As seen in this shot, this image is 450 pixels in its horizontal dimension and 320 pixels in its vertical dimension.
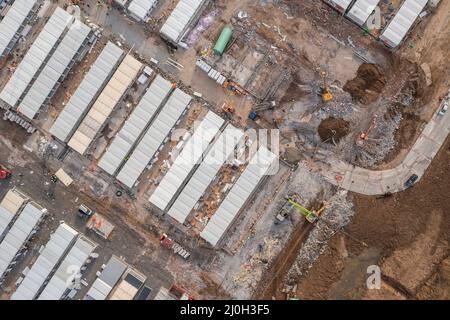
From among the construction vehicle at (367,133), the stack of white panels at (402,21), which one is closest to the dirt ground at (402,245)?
the construction vehicle at (367,133)

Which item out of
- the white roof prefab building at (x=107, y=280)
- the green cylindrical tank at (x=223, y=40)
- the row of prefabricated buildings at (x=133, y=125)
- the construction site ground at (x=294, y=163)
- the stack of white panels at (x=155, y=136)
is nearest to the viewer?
the row of prefabricated buildings at (x=133, y=125)

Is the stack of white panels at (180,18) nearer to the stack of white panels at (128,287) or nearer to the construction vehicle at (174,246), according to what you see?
the construction vehicle at (174,246)

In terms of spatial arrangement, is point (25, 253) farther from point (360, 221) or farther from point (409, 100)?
point (409, 100)

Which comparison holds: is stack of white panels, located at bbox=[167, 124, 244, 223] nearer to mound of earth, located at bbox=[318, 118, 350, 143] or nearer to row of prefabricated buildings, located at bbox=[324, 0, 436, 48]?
mound of earth, located at bbox=[318, 118, 350, 143]

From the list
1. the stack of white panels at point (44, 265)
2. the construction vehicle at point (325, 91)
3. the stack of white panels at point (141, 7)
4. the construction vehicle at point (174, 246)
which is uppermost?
the construction vehicle at point (325, 91)

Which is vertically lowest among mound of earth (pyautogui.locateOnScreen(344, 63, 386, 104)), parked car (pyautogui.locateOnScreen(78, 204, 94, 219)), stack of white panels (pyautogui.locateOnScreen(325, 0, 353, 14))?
parked car (pyautogui.locateOnScreen(78, 204, 94, 219))

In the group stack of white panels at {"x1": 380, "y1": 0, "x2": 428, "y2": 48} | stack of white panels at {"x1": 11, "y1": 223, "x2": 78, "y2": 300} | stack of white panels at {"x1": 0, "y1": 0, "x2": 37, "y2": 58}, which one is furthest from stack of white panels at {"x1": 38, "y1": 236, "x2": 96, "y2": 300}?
stack of white panels at {"x1": 380, "y1": 0, "x2": 428, "y2": 48}
